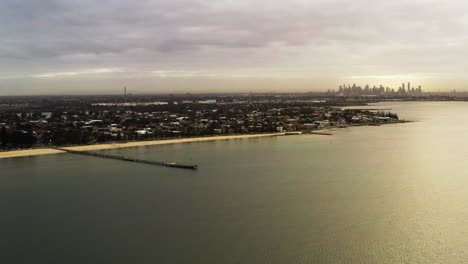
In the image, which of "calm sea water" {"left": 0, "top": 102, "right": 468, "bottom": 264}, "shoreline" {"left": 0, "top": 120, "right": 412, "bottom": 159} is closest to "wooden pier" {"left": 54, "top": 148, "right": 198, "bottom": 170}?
"calm sea water" {"left": 0, "top": 102, "right": 468, "bottom": 264}

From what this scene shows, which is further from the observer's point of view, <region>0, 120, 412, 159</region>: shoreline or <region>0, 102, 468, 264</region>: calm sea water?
<region>0, 120, 412, 159</region>: shoreline

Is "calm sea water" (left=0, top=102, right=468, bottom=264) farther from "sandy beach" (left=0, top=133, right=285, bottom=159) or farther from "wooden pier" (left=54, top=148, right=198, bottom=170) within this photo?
"sandy beach" (left=0, top=133, right=285, bottom=159)

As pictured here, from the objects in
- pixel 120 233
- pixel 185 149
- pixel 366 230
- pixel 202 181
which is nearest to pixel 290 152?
pixel 185 149

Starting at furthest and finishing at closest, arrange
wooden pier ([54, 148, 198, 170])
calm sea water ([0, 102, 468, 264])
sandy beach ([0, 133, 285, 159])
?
sandy beach ([0, 133, 285, 159]), wooden pier ([54, 148, 198, 170]), calm sea water ([0, 102, 468, 264])

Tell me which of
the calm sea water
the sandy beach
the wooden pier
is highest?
the sandy beach

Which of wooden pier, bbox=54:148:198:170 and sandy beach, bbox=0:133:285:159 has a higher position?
sandy beach, bbox=0:133:285:159

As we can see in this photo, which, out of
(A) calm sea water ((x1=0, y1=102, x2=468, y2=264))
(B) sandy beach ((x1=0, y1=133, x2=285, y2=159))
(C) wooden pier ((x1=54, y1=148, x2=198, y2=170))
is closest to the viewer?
(A) calm sea water ((x1=0, y1=102, x2=468, y2=264))

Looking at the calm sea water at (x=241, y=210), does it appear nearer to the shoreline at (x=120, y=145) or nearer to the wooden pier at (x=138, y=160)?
the wooden pier at (x=138, y=160)

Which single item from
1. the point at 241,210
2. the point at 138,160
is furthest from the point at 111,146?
the point at 241,210
